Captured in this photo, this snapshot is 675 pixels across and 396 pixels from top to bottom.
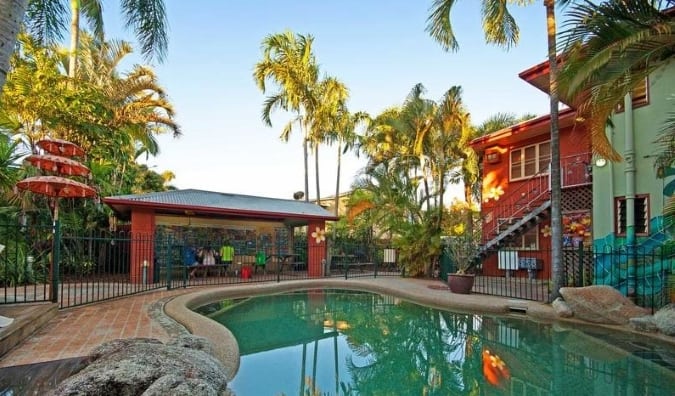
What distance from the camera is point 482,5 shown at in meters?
10.5

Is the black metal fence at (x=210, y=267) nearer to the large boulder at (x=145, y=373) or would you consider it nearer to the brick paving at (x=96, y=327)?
the brick paving at (x=96, y=327)

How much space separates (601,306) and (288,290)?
841 cm

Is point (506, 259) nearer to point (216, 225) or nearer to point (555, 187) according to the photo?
point (555, 187)

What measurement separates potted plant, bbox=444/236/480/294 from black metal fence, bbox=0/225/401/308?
4.70m

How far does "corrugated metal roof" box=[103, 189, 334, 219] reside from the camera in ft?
41.2

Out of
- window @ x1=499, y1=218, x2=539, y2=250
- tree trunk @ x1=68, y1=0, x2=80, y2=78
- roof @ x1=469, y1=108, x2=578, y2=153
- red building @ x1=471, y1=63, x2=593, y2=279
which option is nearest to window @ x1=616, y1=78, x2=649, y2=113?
red building @ x1=471, y1=63, x2=593, y2=279

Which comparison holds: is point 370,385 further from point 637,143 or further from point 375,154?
point 375,154

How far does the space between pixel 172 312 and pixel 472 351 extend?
534cm

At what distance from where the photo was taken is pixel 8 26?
3760 mm

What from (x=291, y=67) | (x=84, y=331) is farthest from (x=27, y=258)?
(x=291, y=67)

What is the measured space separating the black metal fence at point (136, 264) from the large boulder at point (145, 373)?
490cm

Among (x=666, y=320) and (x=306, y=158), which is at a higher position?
(x=306, y=158)

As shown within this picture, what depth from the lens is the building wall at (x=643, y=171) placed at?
8906 mm

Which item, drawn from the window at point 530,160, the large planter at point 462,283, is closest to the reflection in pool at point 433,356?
the large planter at point 462,283
